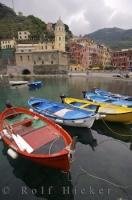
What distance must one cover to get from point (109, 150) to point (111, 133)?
10.8 feet

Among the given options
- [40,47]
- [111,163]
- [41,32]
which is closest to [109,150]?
[111,163]

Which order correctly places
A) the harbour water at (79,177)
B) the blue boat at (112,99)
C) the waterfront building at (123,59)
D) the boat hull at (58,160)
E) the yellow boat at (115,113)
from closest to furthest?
the boat hull at (58,160) < the harbour water at (79,177) < the yellow boat at (115,113) < the blue boat at (112,99) < the waterfront building at (123,59)

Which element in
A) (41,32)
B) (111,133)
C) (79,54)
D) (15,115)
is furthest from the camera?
(41,32)

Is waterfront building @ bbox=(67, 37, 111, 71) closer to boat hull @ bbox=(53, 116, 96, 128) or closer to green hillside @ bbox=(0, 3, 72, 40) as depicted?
green hillside @ bbox=(0, 3, 72, 40)

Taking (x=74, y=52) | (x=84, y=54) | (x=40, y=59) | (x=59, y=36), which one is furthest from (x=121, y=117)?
(x=84, y=54)

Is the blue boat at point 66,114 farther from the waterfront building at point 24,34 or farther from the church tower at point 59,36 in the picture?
the waterfront building at point 24,34

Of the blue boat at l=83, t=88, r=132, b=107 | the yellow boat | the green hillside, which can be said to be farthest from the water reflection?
the green hillside

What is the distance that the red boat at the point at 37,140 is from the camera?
392 inches

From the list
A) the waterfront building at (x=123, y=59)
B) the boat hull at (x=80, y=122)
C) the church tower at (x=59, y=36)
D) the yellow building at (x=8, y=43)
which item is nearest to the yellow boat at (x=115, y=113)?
the boat hull at (x=80, y=122)

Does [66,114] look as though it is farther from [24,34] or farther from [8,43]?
[24,34]

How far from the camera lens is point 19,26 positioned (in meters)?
118

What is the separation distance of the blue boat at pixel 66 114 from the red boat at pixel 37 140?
239 cm

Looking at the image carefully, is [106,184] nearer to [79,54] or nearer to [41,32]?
[79,54]

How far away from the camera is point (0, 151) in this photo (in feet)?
46.7
